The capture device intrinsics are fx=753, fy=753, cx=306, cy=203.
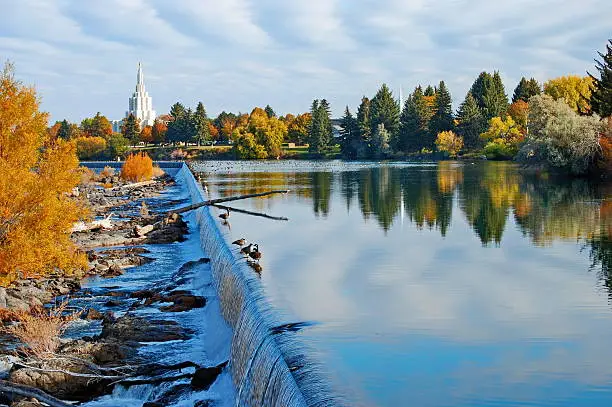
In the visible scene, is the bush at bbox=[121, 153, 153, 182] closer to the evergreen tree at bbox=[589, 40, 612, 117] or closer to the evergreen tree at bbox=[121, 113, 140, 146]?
the evergreen tree at bbox=[589, 40, 612, 117]

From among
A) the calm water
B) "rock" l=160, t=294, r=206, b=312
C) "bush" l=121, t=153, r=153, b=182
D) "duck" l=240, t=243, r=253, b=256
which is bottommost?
"rock" l=160, t=294, r=206, b=312

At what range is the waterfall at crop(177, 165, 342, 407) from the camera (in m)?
7.67

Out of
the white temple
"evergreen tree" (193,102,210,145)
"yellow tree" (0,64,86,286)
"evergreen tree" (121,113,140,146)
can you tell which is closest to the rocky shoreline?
"yellow tree" (0,64,86,286)

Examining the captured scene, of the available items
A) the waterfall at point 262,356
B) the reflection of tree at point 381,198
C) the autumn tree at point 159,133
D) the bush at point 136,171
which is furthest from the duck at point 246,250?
the autumn tree at point 159,133

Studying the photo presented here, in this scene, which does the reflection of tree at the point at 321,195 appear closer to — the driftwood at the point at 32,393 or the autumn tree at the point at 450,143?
the driftwood at the point at 32,393

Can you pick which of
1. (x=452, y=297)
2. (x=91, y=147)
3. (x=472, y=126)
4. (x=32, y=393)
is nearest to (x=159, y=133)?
(x=91, y=147)

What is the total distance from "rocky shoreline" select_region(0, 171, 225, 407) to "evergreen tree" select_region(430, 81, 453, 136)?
240 feet

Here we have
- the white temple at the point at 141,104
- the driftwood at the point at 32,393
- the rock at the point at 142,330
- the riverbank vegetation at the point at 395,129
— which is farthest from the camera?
the white temple at the point at 141,104

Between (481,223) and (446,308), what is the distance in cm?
1187

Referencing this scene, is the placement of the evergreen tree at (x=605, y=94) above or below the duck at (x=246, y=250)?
above

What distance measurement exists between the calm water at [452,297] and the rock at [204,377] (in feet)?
4.50

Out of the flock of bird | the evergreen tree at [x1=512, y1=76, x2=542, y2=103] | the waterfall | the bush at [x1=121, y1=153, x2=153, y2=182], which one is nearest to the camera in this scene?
the waterfall

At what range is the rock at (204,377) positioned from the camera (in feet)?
33.2

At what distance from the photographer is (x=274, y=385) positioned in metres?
8.05
